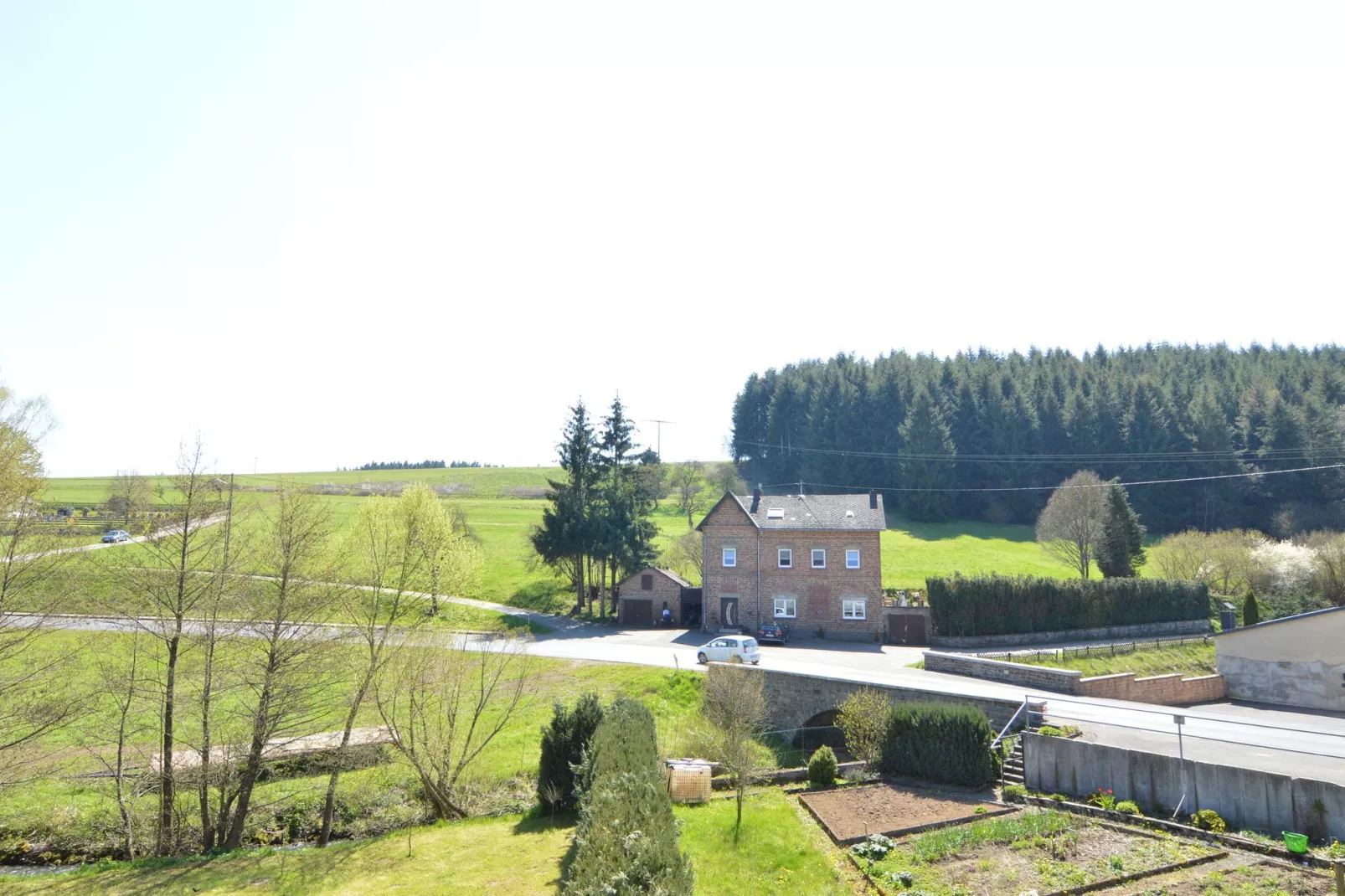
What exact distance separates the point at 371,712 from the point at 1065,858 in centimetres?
1891

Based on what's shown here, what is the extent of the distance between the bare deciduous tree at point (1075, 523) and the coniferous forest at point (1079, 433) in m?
21.0

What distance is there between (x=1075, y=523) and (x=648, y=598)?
104 ft

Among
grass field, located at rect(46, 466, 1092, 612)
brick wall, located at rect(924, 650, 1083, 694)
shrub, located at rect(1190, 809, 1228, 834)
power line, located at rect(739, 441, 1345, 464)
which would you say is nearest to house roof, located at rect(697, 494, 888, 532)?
grass field, located at rect(46, 466, 1092, 612)

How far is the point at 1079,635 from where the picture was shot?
42531mm

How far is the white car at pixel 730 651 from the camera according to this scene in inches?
1298

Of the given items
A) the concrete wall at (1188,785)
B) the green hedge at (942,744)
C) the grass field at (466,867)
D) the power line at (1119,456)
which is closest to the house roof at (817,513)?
the green hedge at (942,744)

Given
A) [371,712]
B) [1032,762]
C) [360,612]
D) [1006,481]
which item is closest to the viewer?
[1032,762]

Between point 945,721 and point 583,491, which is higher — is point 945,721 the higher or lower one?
the lower one

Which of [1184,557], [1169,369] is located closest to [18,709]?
[1184,557]

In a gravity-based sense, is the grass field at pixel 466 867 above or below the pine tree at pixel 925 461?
below

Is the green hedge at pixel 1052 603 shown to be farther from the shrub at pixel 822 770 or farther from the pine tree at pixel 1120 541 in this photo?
the shrub at pixel 822 770

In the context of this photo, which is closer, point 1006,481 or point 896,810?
point 896,810

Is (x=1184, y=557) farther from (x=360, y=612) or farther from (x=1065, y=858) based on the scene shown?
(x=360, y=612)

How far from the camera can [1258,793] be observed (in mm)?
16078
